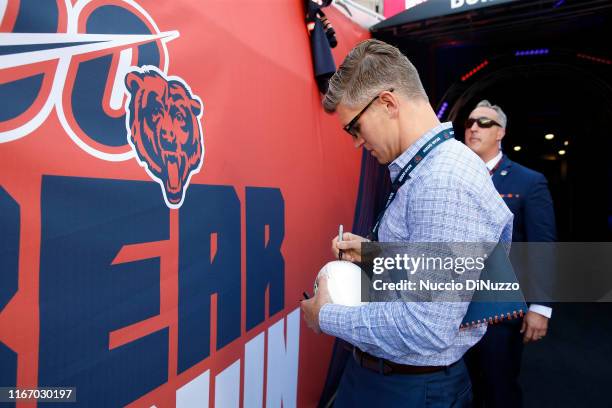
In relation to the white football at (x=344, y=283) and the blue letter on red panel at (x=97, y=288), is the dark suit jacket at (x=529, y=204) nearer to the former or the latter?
the white football at (x=344, y=283)

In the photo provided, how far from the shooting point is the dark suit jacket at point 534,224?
2.18m

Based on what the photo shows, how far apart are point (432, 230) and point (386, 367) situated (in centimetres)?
46

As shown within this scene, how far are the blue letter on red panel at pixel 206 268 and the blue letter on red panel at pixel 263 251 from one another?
0.10 m

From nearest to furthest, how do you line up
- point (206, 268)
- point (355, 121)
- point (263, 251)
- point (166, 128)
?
point (355, 121) → point (166, 128) → point (206, 268) → point (263, 251)

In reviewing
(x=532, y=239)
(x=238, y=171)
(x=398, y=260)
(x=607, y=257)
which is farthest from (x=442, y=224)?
(x=607, y=257)

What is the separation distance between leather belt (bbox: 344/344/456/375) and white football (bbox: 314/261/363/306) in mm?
166

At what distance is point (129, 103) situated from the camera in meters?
1.16

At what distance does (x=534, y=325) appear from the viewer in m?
2.24

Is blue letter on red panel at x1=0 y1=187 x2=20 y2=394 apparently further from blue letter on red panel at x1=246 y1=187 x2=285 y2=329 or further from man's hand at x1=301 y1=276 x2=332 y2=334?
blue letter on red panel at x1=246 y1=187 x2=285 y2=329

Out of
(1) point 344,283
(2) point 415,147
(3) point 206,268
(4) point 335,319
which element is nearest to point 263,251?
(3) point 206,268

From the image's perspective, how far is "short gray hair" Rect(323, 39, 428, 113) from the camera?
1.05 metres

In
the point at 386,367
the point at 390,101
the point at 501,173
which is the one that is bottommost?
the point at 386,367

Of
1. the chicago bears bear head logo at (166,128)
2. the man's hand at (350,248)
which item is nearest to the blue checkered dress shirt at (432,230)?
the man's hand at (350,248)

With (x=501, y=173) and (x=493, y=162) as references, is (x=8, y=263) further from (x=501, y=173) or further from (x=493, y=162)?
(x=493, y=162)
